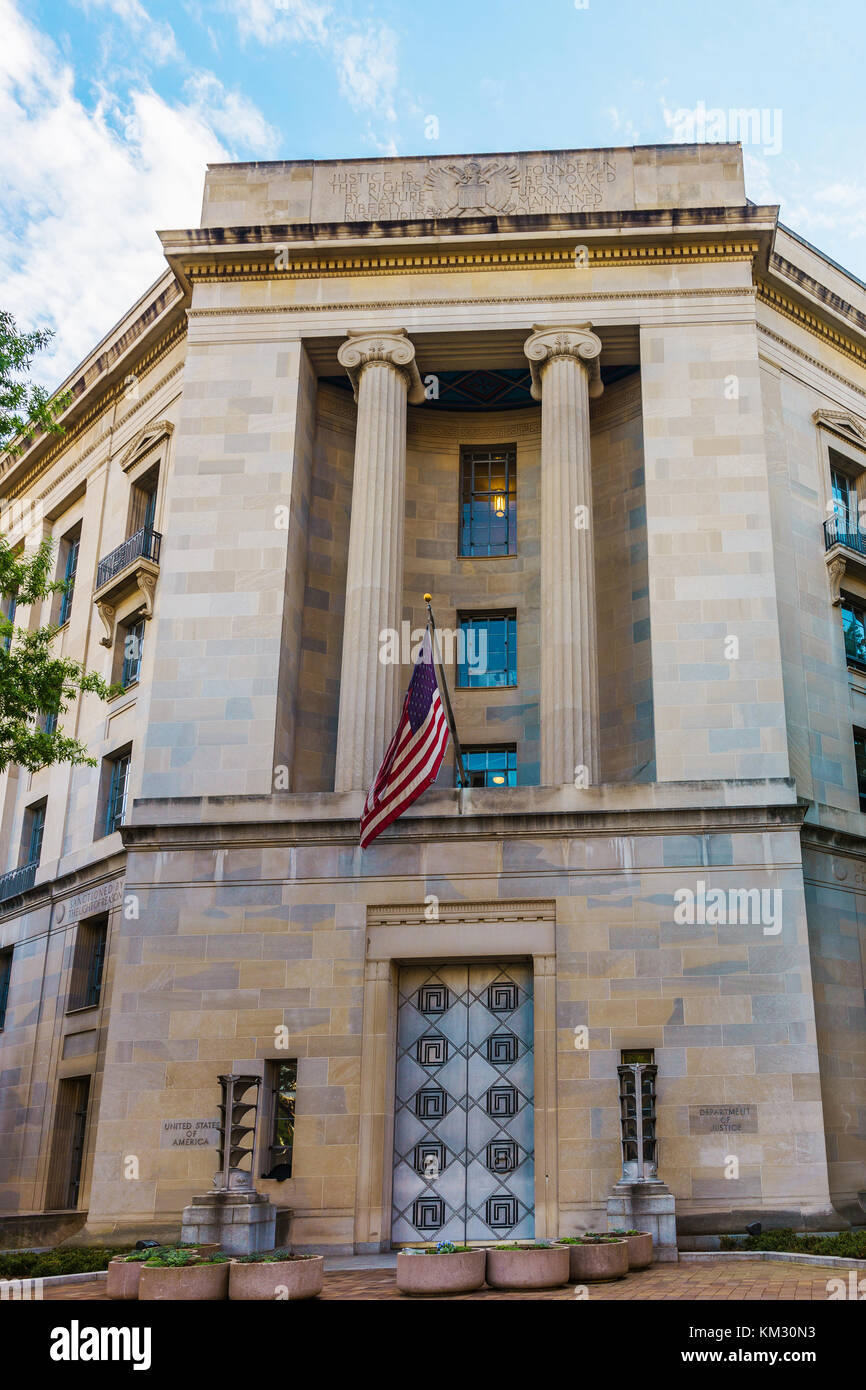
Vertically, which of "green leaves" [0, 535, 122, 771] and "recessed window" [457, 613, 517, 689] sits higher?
"recessed window" [457, 613, 517, 689]

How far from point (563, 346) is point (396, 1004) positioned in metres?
15.7

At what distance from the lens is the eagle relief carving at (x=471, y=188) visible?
3241 centimetres

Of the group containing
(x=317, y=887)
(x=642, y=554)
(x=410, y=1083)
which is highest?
(x=642, y=554)

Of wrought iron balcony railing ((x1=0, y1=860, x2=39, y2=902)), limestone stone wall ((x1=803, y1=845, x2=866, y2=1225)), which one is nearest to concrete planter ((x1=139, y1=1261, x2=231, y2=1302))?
limestone stone wall ((x1=803, y1=845, x2=866, y2=1225))

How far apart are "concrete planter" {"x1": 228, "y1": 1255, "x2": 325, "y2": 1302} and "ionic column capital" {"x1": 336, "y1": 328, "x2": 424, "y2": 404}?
21396mm

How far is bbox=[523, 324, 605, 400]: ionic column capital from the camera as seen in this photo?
3106 centimetres

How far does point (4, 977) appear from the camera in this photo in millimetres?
37812

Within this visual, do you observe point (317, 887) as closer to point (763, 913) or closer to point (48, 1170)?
point (763, 913)

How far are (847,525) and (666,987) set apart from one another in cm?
1509

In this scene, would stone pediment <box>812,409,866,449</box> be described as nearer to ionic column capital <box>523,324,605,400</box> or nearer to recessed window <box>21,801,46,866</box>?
ionic column capital <box>523,324,605,400</box>

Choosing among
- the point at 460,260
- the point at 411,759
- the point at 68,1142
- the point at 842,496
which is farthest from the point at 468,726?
the point at 68,1142
